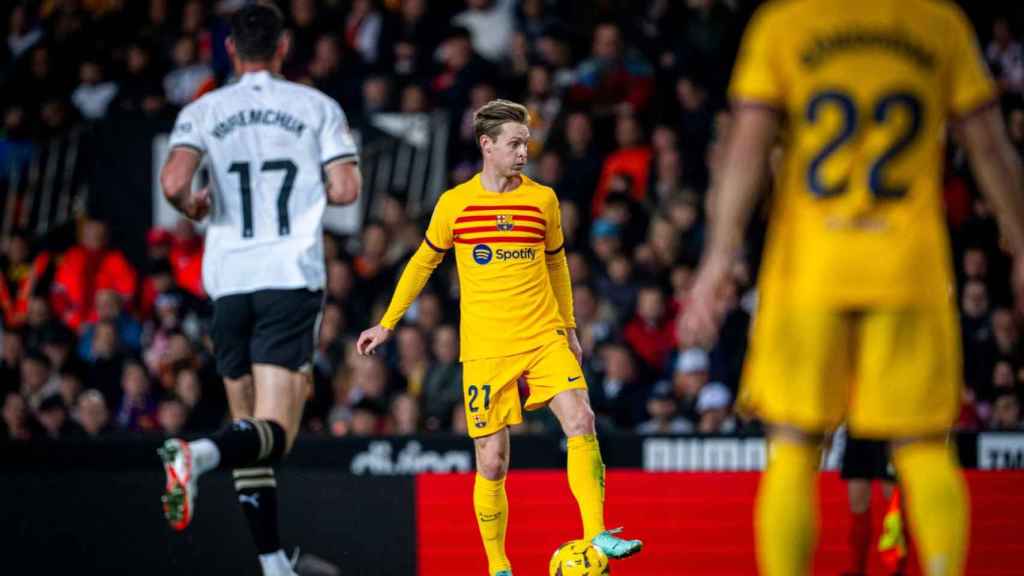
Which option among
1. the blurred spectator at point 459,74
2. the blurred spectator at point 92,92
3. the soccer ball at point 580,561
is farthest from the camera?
the blurred spectator at point 92,92

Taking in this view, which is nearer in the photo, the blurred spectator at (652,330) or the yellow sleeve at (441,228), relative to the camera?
the yellow sleeve at (441,228)

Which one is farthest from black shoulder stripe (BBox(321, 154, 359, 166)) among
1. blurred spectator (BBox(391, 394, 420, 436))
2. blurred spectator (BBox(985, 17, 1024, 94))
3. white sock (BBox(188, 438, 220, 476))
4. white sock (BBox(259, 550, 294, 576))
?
blurred spectator (BBox(985, 17, 1024, 94))

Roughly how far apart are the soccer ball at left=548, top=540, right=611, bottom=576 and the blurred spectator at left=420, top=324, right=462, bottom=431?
5.28 m

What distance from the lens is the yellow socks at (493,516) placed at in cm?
689

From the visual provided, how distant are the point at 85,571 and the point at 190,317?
16.5 feet

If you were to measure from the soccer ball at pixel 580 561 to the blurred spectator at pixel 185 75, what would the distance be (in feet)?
28.8

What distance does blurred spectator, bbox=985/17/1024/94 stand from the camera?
1262 cm

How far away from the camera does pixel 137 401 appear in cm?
1245

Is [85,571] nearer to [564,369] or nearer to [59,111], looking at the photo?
[564,369]

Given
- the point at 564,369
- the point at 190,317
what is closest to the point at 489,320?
the point at 564,369

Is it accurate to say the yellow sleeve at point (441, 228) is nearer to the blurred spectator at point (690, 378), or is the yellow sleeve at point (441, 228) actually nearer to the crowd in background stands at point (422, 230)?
the crowd in background stands at point (422, 230)

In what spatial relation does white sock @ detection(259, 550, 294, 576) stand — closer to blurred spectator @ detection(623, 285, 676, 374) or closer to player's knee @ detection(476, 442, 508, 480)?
player's knee @ detection(476, 442, 508, 480)

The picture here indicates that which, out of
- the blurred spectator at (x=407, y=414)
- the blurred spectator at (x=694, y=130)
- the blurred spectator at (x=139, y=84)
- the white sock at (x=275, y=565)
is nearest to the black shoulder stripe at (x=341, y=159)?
the white sock at (x=275, y=565)

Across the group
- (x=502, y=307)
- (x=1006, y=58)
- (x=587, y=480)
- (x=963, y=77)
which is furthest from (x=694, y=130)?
(x=963, y=77)
